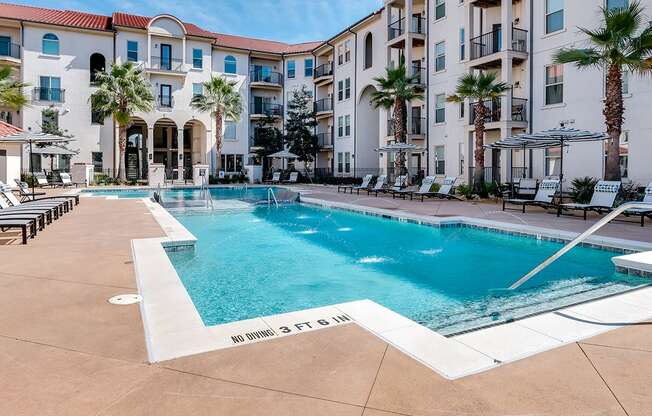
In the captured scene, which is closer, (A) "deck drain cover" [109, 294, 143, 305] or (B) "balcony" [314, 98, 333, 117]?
(A) "deck drain cover" [109, 294, 143, 305]

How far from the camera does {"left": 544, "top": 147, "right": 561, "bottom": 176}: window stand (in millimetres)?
18578

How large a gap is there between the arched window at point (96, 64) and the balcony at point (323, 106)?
15.5 metres

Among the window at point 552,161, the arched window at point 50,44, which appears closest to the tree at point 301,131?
the arched window at point 50,44

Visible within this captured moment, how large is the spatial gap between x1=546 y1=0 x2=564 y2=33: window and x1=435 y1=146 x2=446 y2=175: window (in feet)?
25.0

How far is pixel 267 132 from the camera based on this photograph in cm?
3712

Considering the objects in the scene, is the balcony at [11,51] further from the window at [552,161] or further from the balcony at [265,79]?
the window at [552,161]

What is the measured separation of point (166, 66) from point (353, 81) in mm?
14119

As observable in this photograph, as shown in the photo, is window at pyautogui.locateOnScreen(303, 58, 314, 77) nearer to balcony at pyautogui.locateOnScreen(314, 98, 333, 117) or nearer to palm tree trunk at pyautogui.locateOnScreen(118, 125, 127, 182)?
balcony at pyautogui.locateOnScreen(314, 98, 333, 117)

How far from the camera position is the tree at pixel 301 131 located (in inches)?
1396

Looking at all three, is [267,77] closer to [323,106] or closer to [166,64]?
[323,106]

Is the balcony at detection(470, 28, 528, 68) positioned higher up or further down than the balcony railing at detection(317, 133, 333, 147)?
higher up

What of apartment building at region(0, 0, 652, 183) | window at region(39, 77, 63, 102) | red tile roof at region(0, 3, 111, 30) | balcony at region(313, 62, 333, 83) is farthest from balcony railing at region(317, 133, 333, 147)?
window at region(39, 77, 63, 102)

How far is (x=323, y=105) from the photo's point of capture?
3716 cm

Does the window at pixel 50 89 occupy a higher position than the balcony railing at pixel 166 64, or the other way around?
the balcony railing at pixel 166 64
